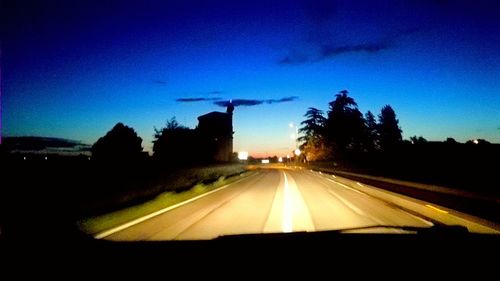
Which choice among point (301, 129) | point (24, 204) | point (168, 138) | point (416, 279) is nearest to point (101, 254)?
point (416, 279)

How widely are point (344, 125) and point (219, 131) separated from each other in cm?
3989

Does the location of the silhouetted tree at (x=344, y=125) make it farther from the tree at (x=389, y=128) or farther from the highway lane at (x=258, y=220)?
the highway lane at (x=258, y=220)

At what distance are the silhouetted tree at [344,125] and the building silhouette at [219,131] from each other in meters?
32.9

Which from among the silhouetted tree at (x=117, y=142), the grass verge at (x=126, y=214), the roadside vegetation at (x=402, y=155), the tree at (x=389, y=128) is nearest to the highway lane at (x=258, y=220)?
the grass verge at (x=126, y=214)

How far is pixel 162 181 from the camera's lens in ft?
103

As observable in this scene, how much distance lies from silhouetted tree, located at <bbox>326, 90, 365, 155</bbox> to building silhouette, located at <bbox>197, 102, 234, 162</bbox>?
3294cm

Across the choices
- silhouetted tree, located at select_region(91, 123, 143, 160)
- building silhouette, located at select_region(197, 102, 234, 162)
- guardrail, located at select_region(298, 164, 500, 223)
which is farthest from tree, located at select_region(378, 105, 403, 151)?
guardrail, located at select_region(298, 164, 500, 223)

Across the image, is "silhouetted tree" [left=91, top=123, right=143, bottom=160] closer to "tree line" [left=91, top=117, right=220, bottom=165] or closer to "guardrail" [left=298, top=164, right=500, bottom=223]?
"tree line" [left=91, top=117, right=220, bottom=165]

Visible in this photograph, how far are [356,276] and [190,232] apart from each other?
→ 6337mm

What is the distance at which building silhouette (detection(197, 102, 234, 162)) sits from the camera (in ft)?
385

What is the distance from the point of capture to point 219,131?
4823 inches

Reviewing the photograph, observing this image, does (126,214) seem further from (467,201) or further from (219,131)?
(219,131)

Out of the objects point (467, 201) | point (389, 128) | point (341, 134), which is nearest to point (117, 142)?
point (341, 134)

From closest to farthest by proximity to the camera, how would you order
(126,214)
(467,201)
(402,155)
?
(126,214) < (467,201) < (402,155)
